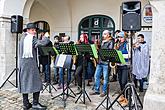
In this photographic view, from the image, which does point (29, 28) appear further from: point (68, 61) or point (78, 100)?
point (78, 100)

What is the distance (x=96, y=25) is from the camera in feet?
34.4

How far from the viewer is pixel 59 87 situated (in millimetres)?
6898

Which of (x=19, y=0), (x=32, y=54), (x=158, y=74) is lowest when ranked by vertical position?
(x=158, y=74)

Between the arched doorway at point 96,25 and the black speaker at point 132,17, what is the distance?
5471 mm

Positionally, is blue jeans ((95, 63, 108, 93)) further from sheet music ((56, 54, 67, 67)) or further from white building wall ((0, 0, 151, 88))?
white building wall ((0, 0, 151, 88))

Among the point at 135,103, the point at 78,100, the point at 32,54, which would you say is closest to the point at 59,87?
the point at 78,100

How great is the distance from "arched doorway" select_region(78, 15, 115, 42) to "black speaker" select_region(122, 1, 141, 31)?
5471mm

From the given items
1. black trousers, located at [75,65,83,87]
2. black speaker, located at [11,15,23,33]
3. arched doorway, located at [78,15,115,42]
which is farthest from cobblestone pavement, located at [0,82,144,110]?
arched doorway, located at [78,15,115,42]

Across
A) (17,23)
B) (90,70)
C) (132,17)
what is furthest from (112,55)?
(17,23)

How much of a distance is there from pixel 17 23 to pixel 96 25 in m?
4.43

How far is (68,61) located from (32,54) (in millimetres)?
941

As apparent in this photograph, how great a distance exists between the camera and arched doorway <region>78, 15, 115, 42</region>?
1025 cm

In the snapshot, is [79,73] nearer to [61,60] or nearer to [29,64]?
[61,60]

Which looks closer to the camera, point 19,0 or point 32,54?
point 32,54
